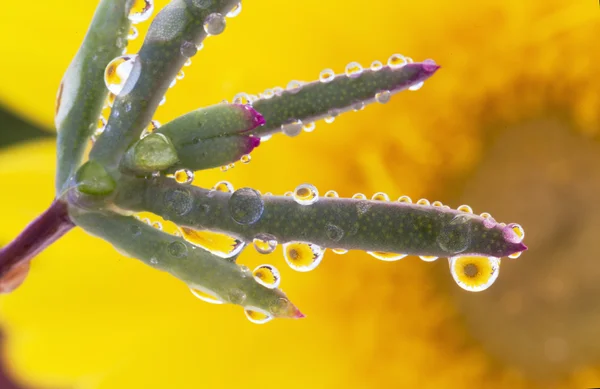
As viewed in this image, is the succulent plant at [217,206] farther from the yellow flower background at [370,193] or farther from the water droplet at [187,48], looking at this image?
the yellow flower background at [370,193]

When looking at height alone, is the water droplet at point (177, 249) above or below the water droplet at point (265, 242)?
below

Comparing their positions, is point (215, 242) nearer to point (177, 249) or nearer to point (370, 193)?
point (177, 249)

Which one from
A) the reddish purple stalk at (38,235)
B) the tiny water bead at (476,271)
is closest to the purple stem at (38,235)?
the reddish purple stalk at (38,235)

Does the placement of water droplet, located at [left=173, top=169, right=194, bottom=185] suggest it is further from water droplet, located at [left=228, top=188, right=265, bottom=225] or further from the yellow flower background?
the yellow flower background

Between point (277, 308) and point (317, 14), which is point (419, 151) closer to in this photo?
point (317, 14)

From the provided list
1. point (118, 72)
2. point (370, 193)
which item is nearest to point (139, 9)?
point (118, 72)

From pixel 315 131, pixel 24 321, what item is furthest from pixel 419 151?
pixel 24 321
